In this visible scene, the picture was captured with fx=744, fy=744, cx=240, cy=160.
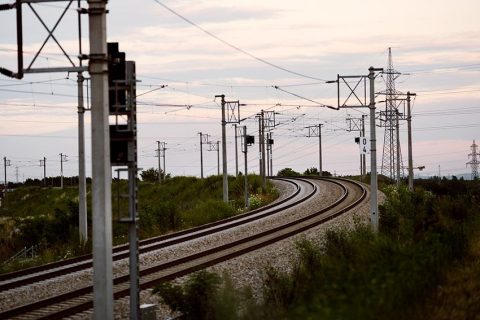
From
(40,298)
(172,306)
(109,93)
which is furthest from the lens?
(40,298)

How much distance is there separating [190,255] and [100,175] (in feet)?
34.0

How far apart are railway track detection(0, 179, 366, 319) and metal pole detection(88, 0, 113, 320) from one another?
2.23 metres

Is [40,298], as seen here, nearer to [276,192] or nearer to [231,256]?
[231,256]

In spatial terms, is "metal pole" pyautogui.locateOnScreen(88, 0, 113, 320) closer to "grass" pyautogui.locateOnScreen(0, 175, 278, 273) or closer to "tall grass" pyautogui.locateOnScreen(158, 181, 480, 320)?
"grass" pyautogui.locateOnScreen(0, 175, 278, 273)

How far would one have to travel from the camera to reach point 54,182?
117062 millimetres

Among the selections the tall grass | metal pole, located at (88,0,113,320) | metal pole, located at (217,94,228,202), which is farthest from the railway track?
metal pole, located at (217,94,228,202)

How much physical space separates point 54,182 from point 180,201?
208 feet

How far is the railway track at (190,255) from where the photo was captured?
15.0 m

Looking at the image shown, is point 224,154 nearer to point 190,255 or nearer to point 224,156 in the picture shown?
point 224,156

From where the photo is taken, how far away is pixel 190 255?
73.2ft

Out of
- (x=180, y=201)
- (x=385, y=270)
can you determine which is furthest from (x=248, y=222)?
(x=180, y=201)

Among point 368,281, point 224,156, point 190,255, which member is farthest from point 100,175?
point 224,156

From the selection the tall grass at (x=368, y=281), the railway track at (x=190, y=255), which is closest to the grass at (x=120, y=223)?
Result: the railway track at (x=190, y=255)

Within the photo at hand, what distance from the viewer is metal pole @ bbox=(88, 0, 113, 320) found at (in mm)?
12359
